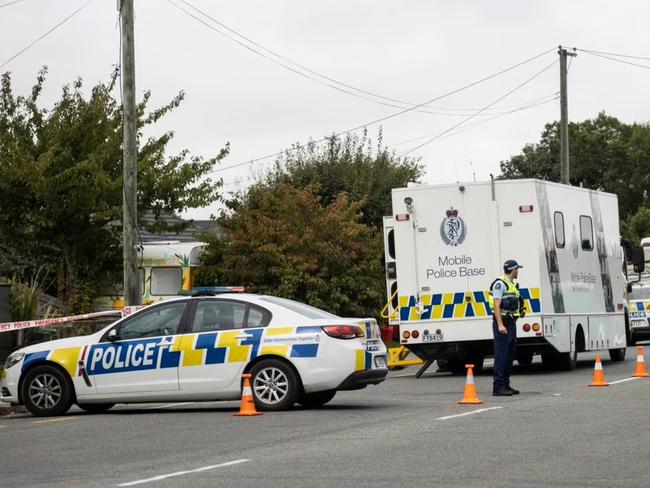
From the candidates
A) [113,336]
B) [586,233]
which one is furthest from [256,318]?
[586,233]

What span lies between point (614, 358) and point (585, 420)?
12.8 m

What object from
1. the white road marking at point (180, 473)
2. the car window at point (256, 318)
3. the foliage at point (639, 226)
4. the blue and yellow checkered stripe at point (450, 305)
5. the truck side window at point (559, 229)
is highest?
the foliage at point (639, 226)

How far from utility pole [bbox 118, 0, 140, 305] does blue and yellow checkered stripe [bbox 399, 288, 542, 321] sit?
4.62 meters

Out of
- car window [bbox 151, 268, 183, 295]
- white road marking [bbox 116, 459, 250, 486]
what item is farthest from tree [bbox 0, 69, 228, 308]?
white road marking [bbox 116, 459, 250, 486]

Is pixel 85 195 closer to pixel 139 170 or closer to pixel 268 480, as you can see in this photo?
pixel 139 170

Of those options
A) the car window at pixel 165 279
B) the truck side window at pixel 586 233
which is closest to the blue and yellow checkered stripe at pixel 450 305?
the truck side window at pixel 586 233

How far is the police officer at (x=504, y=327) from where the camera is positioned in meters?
17.3

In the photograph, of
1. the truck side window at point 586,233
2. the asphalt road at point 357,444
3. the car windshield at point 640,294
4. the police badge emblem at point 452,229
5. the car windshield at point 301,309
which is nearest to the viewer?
the asphalt road at point 357,444

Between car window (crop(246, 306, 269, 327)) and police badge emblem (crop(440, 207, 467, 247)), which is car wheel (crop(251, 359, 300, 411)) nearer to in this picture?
car window (crop(246, 306, 269, 327))

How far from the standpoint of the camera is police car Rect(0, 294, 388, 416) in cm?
1559

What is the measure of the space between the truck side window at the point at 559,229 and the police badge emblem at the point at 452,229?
1578 millimetres

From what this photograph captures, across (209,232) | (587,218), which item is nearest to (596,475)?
(587,218)

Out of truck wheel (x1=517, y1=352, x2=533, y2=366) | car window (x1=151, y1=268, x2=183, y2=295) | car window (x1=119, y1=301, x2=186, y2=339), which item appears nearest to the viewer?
car window (x1=119, y1=301, x2=186, y2=339)

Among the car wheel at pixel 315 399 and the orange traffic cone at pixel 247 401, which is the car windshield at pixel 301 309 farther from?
the orange traffic cone at pixel 247 401
